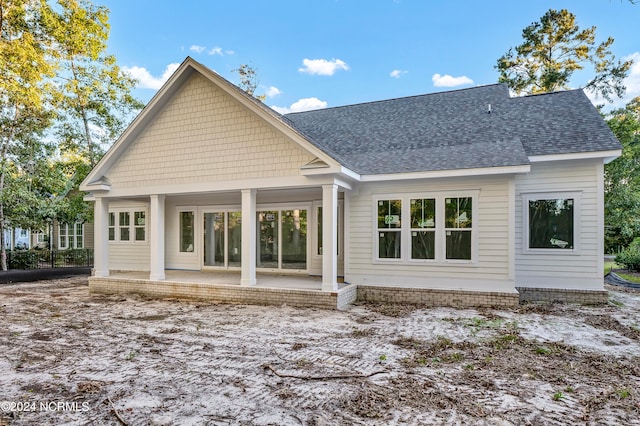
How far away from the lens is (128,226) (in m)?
13.0

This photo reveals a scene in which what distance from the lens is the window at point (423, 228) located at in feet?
27.3

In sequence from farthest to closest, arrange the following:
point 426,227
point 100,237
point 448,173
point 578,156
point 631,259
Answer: point 631,259 → point 100,237 → point 426,227 → point 448,173 → point 578,156

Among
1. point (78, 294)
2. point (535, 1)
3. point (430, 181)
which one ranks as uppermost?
point (535, 1)

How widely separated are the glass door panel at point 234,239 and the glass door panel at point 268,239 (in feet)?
2.47

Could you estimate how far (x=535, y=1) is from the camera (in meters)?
19.8

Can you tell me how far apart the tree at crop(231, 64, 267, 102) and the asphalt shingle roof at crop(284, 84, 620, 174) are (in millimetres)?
15529

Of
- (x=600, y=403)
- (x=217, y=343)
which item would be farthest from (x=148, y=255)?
(x=600, y=403)

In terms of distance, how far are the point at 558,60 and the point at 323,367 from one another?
24.4 metres

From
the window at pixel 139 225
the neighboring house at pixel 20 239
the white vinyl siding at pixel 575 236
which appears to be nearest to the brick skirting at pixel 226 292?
the window at pixel 139 225

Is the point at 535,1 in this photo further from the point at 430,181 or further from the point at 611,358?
the point at 611,358

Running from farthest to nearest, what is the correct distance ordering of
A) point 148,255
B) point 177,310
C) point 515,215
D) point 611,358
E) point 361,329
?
point 148,255 → point 515,215 → point 177,310 → point 361,329 → point 611,358

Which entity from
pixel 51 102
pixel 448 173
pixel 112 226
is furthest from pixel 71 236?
pixel 448 173

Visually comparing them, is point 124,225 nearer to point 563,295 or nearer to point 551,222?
point 551,222

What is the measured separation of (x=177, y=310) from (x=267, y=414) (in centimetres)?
535
